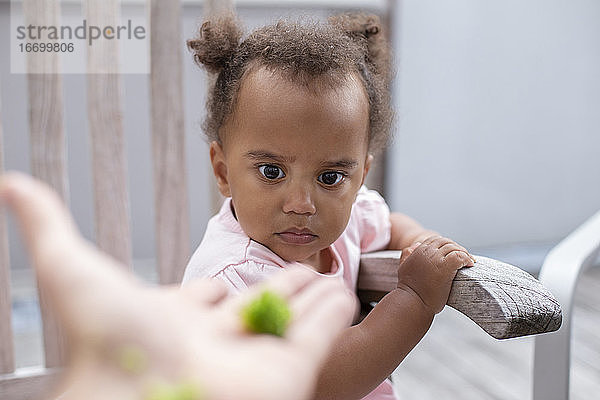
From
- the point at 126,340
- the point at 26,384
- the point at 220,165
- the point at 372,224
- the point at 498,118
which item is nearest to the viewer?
the point at 126,340

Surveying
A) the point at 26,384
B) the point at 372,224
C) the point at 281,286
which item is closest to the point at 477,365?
the point at 372,224

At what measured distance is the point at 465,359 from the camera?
6.20ft

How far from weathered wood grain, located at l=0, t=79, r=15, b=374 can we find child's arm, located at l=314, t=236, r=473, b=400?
61cm

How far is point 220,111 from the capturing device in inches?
32.3

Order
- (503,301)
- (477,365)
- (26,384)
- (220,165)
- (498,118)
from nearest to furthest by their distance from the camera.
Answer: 1. (503,301)
2. (220,165)
3. (26,384)
4. (477,365)
5. (498,118)

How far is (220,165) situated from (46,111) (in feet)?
1.17

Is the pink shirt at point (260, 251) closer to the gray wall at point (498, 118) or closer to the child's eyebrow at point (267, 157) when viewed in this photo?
the child's eyebrow at point (267, 157)

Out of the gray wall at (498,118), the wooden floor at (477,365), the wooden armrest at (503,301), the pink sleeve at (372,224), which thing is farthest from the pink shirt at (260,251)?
the gray wall at (498,118)

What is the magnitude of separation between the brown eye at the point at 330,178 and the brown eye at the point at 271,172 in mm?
42

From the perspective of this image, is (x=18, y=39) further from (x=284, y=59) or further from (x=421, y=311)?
(x=421, y=311)

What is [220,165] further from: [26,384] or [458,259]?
[26,384]

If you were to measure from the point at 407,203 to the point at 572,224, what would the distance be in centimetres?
68

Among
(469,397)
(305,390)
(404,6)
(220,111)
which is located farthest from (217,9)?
(404,6)

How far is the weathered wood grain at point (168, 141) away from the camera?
1087mm
